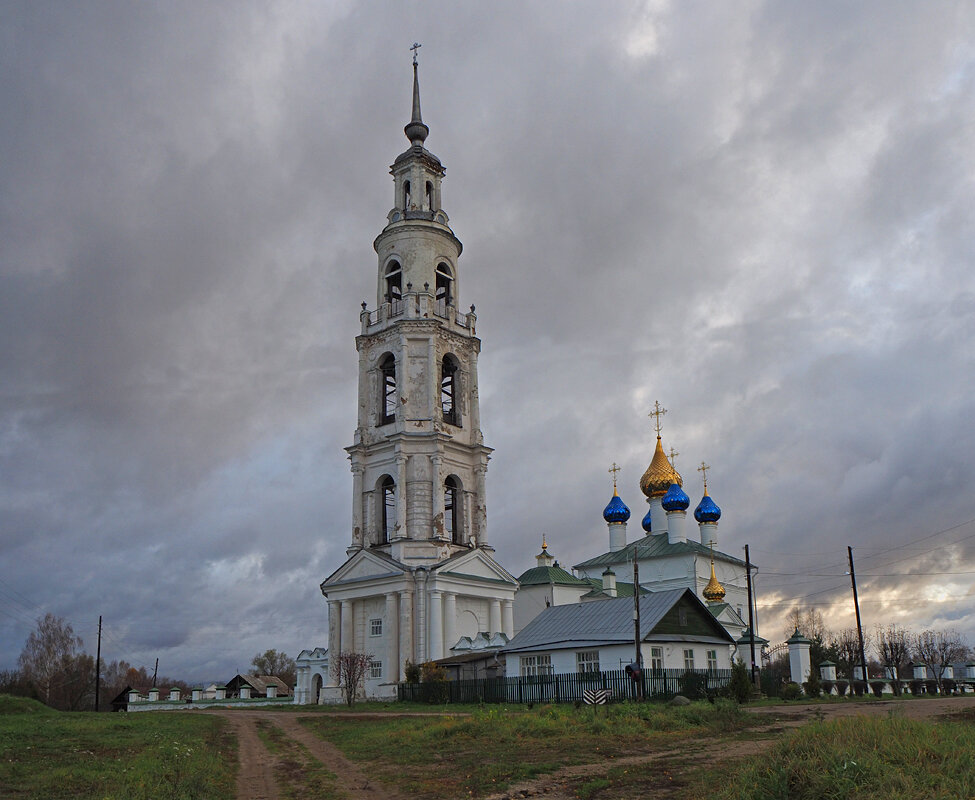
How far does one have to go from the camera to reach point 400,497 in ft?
154

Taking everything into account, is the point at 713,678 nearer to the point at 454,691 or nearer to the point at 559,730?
the point at 454,691

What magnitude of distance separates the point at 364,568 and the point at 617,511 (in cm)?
2539

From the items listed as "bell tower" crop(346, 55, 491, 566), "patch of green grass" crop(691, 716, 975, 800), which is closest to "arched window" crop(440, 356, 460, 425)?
"bell tower" crop(346, 55, 491, 566)

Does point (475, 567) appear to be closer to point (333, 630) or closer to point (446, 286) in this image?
point (333, 630)

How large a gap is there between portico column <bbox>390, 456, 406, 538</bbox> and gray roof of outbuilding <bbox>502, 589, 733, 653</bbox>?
35.4 ft

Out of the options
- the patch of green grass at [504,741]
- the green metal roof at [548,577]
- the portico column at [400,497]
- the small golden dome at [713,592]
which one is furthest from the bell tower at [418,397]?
the patch of green grass at [504,741]

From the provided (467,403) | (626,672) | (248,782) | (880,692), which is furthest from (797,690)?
(248,782)

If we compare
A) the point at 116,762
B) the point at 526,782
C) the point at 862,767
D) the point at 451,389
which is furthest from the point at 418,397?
the point at 862,767

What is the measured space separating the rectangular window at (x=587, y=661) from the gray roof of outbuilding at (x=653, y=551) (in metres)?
25.5

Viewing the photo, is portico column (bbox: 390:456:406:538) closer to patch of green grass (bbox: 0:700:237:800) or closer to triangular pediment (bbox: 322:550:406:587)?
triangular pediment (bbox: 322:550:406:587)

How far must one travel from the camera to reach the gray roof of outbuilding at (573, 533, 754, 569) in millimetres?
60594

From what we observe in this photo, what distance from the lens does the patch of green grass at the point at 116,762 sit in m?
12.7

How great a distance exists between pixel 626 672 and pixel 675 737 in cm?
1150

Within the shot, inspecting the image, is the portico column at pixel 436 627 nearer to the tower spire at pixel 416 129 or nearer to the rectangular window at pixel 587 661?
the rectangular window at pixel 587 661
